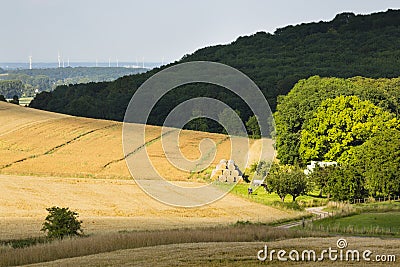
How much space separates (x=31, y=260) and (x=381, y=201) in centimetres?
3723

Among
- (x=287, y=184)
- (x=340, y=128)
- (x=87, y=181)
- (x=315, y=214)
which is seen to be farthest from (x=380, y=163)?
(x=87, y=181)

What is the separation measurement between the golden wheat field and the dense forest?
1944cm

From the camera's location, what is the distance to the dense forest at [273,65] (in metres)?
116

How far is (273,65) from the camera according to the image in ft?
496

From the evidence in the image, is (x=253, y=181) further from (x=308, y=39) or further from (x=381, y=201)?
(x=308, y=39)

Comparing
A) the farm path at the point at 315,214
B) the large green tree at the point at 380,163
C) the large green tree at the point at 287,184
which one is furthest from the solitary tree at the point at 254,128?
the farm path at the point at 315,214

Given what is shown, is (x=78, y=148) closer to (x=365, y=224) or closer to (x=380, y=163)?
(x=380, y=163)

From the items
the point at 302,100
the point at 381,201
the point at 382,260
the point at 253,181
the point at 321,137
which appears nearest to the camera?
the point at 382,260

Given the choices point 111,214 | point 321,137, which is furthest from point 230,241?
point 321,137

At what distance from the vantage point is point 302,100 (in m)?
71.0

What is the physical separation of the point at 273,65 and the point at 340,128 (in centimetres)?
8931

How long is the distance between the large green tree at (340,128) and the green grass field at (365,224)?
835 inches

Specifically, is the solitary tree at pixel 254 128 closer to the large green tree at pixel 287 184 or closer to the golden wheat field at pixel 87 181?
the golden wheat field at pixel 87 181

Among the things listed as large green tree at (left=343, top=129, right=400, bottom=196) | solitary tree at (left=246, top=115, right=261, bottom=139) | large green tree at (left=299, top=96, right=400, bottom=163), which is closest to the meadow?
large green tree at (left=343, top=129, right=400, bottom=196)
